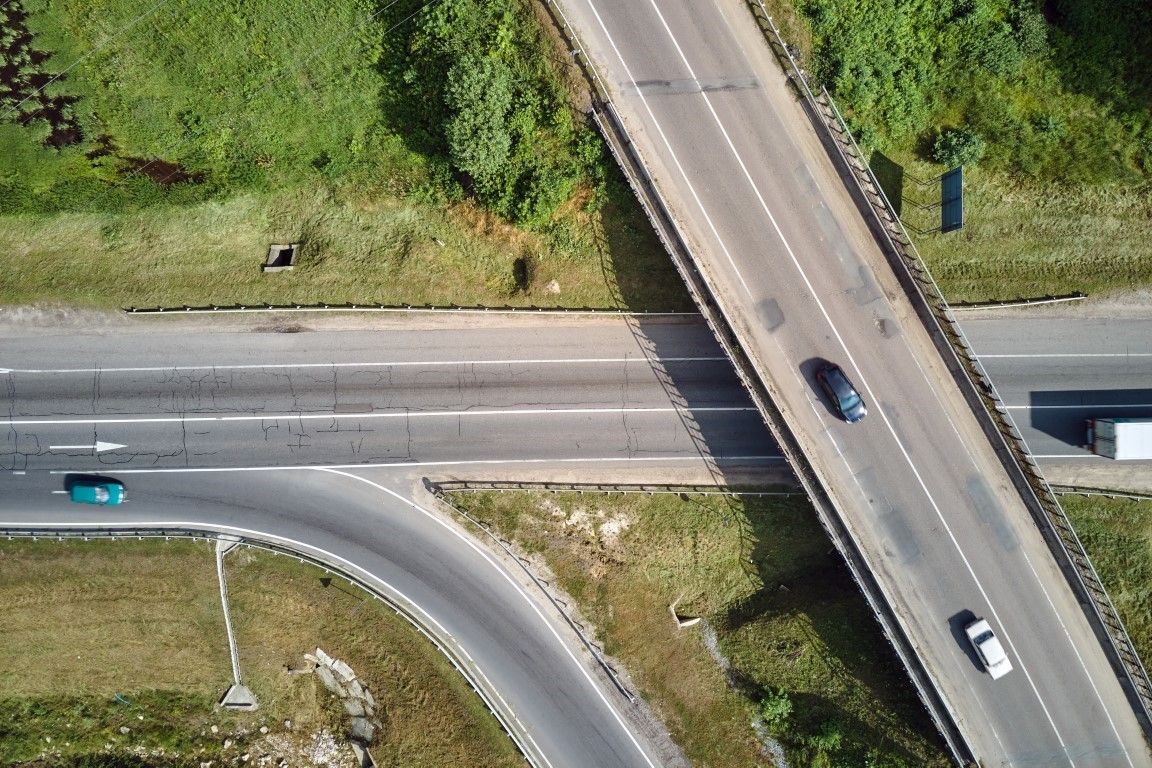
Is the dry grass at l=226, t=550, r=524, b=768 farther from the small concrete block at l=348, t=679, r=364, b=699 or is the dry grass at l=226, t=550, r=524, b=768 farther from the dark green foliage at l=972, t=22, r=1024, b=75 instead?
the dark green foliage at l=972, t=22, r=1024, b=75

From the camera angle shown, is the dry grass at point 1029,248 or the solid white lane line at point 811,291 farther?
the dry grass at point 1029,248

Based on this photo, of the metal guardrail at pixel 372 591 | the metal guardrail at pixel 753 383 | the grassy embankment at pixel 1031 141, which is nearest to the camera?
the metal guardrail at pixel 753 383

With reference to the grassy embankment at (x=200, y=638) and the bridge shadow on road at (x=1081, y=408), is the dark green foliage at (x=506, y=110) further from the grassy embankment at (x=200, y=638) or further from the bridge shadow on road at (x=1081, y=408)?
the bridge shadow on road at (x=1081, y=408)

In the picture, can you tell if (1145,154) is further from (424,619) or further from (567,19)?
(424,619)

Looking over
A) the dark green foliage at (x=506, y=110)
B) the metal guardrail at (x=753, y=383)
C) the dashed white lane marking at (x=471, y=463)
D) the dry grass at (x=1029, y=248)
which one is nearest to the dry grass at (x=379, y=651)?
the dashed white lane marking at (x=471, y=463)

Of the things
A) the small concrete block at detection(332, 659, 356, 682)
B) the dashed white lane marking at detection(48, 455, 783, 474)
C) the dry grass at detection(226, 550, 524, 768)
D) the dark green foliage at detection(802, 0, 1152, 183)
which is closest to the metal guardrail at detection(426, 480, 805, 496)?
the dashed white lane marking at detection(48, 455, 783, 474)

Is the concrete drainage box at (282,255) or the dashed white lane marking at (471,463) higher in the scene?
the concrete drainage box at (282,255)

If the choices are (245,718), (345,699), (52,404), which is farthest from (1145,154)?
(52,404)
